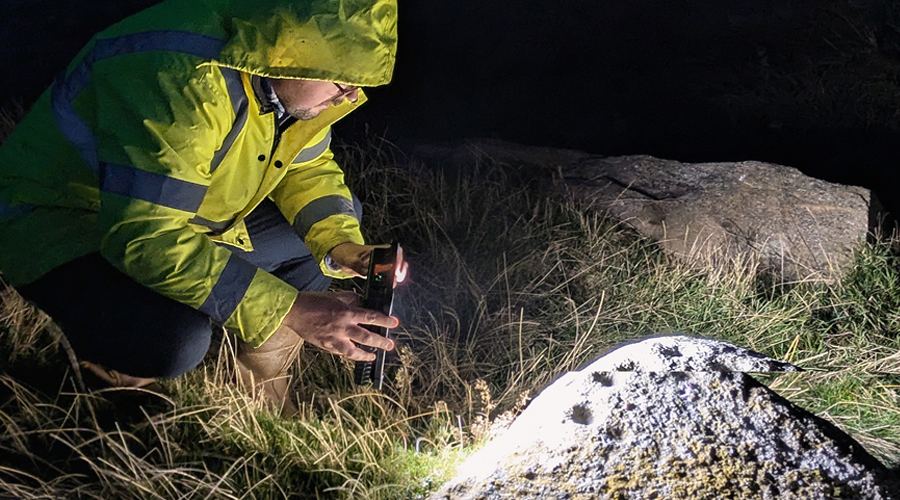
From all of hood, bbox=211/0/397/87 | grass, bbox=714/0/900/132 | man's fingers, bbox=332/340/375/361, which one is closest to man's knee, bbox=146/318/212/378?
man's fingers, bbox=332/340/375/361

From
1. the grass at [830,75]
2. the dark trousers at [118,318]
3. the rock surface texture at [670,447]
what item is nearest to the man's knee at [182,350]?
the dark trousers at [118,318]

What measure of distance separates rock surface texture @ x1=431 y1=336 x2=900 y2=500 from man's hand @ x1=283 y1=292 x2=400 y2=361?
434 millimetres

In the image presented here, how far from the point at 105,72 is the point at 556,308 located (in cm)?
181

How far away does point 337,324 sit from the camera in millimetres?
2016

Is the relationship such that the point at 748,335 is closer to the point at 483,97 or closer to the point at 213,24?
the point at 213,24

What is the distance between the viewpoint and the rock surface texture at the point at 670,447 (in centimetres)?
150

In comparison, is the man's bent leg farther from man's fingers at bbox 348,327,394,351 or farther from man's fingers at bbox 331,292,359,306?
man's fingers at bbox 348,327,394,351

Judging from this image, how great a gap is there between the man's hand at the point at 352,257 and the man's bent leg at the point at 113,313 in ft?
1.46

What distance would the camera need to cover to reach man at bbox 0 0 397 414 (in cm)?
188

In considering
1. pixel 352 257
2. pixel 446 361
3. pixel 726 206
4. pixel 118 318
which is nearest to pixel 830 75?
pixel 726 206

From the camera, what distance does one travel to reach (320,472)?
2.17 m

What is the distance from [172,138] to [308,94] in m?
0.36

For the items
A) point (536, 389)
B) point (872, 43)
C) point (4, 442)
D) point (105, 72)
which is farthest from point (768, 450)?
point (872, 43)

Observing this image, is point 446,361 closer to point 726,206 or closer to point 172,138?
point 172,138
